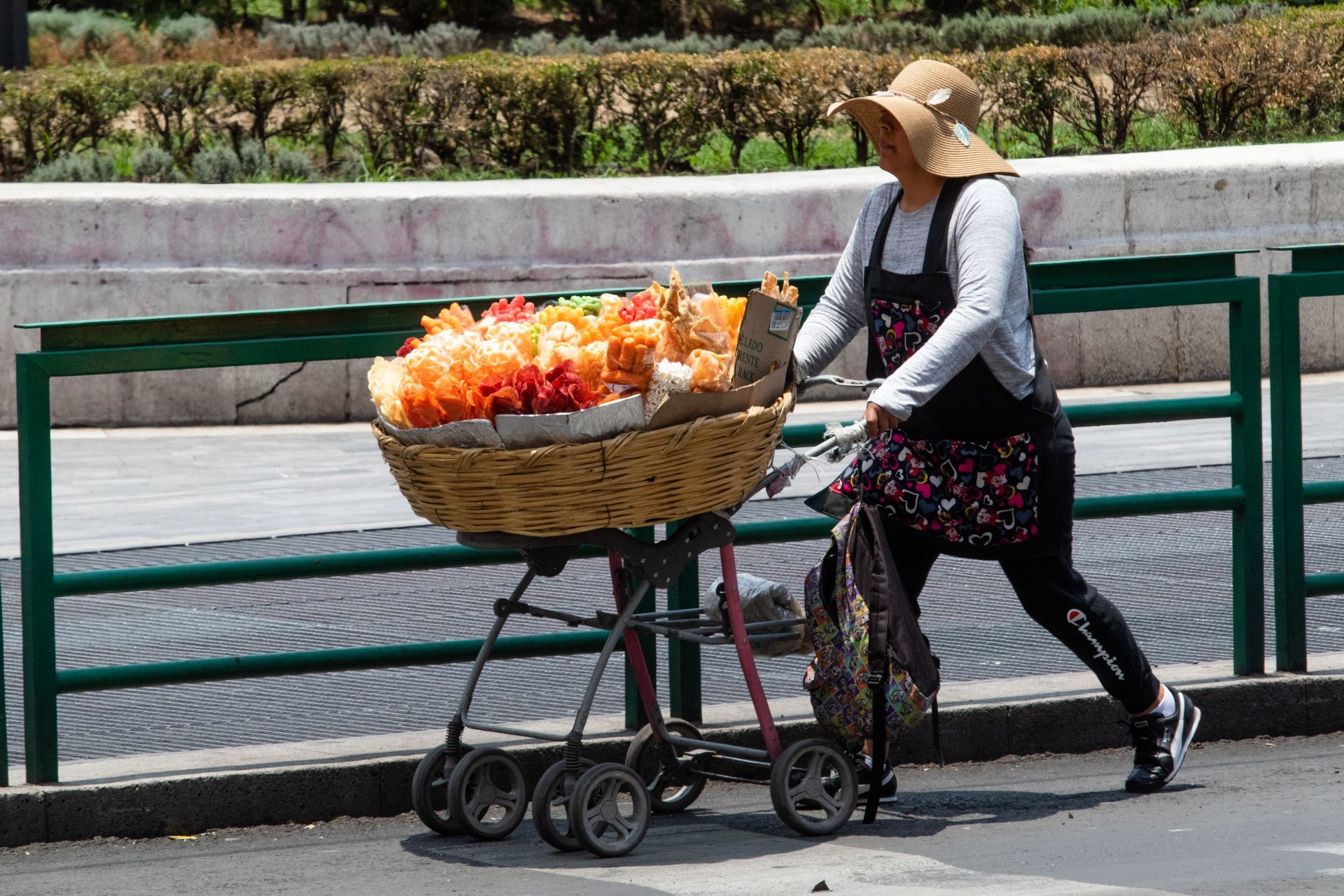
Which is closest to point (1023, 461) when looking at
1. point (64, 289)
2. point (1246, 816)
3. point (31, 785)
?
point (1246, 816)

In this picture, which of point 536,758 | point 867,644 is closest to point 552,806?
point 536,758

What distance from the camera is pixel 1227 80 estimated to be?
1369 centimetres

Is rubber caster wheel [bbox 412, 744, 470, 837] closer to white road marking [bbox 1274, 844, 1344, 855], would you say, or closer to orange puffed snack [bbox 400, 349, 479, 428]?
orange puffed snack [bbox 400, 349, 479, 428]

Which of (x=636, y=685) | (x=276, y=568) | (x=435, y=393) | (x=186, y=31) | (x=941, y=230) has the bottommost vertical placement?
(x=636, y=685)

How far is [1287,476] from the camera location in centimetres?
548

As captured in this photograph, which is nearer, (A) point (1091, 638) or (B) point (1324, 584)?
(A) point (1091, 638)

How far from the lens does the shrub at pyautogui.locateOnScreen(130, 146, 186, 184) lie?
12922 millimetres

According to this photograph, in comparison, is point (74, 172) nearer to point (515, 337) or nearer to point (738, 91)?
point (738, 91)

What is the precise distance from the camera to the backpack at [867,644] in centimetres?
444

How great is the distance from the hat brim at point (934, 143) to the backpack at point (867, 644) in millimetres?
797

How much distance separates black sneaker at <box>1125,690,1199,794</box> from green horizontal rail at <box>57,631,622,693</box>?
132 cm

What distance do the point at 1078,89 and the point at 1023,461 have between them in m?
9.97

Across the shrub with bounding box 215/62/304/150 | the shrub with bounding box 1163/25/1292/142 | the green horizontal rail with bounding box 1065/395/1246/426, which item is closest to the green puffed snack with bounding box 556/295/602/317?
the green horizontal rail with bounding box 1065/395/1246/426

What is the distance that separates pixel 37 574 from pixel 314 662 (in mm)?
691
